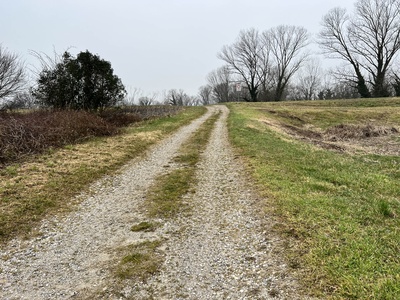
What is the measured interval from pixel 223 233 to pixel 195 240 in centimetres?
46

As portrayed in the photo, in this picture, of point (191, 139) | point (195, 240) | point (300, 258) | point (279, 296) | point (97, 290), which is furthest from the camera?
point (191, 139)

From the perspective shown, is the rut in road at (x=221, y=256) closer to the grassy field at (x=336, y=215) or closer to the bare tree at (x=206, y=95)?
the grassy field at (x=336, y=215)

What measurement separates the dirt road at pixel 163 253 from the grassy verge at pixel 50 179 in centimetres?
46

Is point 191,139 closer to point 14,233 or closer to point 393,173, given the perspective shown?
point 393,173

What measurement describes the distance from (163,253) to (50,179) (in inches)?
170

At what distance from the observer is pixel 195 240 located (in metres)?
4.10

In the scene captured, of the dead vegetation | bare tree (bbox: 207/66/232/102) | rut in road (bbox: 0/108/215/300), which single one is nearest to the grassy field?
the dead vegetation

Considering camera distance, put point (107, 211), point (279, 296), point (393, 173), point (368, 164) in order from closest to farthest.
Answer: point (279, 296), point (107, 211), point (393, 173), point (368, 164)

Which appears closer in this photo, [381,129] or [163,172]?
[163,172]

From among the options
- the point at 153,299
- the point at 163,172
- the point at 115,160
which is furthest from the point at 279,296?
the point at 115,160

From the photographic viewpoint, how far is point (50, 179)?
6.70 meters

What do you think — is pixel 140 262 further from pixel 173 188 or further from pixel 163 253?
pixel 173 188

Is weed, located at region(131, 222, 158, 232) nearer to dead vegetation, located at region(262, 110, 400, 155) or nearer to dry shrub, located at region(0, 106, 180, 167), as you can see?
dry shrub, located at region(0, 106, 180, 167)

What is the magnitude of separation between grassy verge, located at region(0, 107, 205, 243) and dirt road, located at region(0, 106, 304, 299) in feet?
1.52
